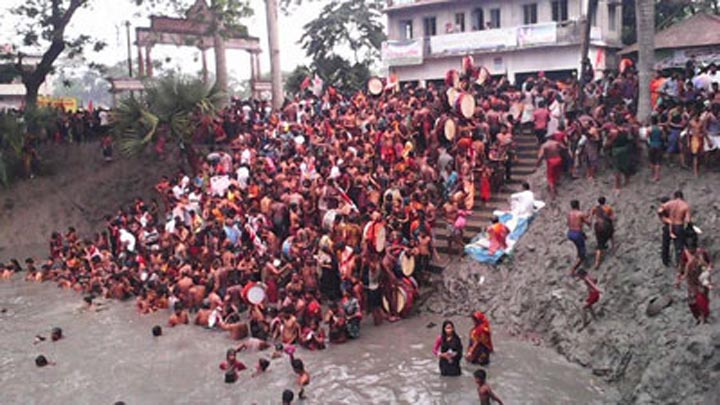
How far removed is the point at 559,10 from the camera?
29078 millimetres

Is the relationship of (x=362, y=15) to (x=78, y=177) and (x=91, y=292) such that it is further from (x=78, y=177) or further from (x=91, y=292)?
(x=91, y=292)

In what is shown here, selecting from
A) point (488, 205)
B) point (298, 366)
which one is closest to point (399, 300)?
point (298, 366)

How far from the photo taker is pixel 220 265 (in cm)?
1412

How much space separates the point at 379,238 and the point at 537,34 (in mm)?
18515

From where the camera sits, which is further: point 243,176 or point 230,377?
point 243,176

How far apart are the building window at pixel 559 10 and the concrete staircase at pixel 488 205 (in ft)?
51.3

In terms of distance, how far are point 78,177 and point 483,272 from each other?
1577 centimetres

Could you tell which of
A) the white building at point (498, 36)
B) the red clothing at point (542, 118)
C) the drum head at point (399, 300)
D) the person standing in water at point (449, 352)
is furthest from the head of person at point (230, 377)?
the white building at point (498, 36)

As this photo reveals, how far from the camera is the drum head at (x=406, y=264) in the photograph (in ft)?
39.3

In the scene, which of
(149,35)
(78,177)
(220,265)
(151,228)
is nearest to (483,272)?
(220,265)

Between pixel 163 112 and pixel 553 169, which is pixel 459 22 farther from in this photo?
pixel 553 169

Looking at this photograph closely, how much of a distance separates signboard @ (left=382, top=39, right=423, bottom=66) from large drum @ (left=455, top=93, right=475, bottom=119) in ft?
55.1

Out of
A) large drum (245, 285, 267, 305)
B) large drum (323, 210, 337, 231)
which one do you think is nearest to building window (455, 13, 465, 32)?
large drum (323, 210, 337, 231)

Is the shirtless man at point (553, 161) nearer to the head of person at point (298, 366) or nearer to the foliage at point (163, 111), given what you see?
the head of person at point (298, 366)
